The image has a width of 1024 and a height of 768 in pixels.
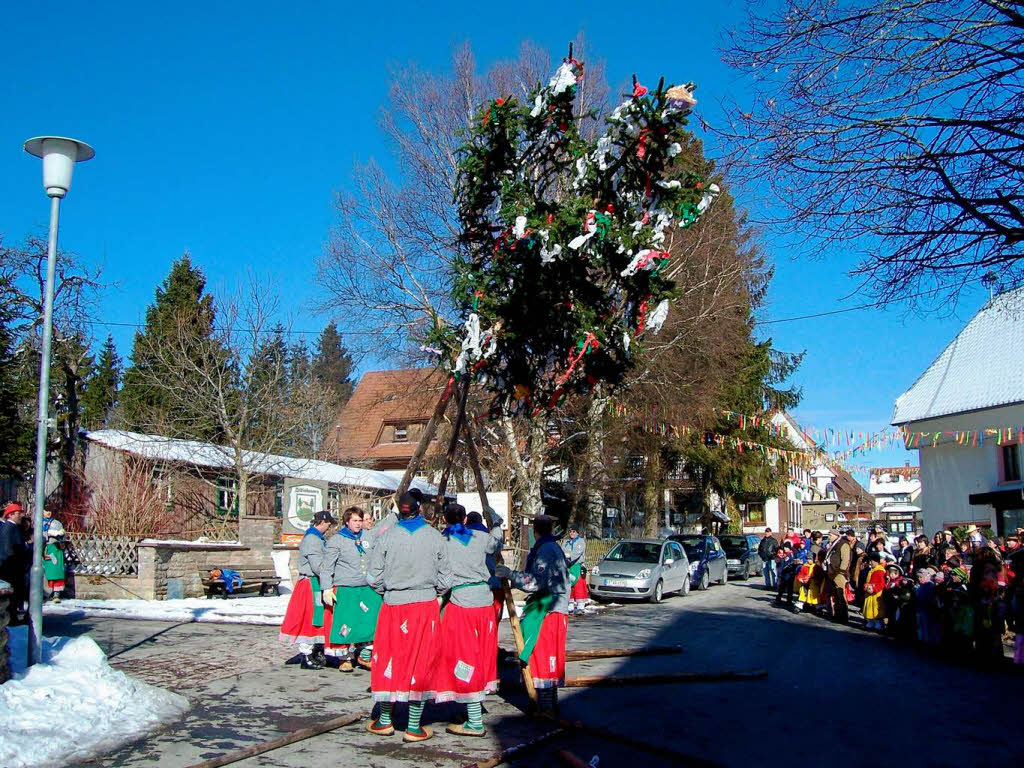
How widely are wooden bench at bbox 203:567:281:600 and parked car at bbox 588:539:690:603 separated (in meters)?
7.64

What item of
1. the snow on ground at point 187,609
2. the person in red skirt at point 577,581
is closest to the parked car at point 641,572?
the person in red skirt at point 577,581

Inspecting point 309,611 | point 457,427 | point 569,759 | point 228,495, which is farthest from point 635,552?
point 569,759

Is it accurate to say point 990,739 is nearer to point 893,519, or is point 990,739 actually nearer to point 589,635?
point 589,635

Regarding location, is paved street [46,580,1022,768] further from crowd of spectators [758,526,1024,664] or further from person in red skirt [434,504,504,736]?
crowd of spectators [758,526,1024,664]

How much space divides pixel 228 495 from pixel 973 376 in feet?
90.4

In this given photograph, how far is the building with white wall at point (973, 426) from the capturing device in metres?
31.8

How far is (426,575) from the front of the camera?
291 inches

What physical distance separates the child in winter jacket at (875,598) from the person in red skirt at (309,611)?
11.4 metres

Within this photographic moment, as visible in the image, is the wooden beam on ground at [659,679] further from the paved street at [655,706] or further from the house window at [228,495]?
the house window at [228,495]

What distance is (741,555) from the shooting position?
3303 cm

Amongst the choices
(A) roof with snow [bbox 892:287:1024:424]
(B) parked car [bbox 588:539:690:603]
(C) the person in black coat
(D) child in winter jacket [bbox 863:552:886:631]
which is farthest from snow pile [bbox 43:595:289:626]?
(A) roof with snow [bbox 892:287:1024:424]

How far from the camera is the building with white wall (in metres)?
31.8

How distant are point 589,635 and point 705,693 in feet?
17.9

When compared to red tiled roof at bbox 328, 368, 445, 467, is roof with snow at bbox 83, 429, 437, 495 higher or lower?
lower
